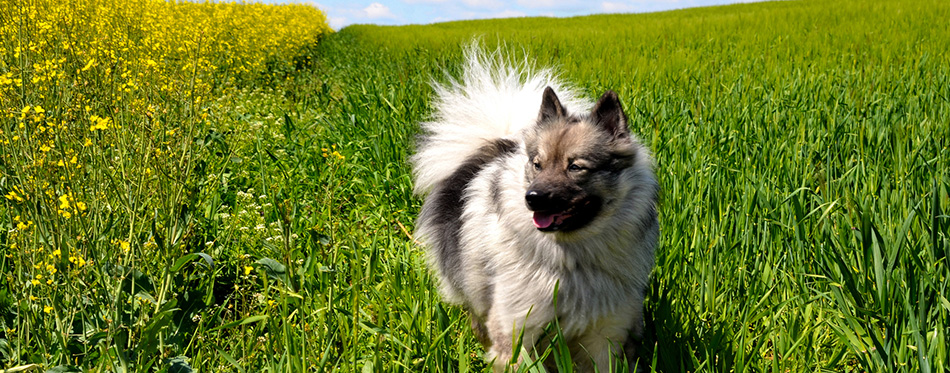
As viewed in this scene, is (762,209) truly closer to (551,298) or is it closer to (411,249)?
(551,298)

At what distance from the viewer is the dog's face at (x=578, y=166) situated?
6.31ft

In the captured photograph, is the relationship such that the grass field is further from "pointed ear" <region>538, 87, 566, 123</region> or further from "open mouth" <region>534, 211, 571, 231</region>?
"pointed ear" <region>538, 87, 566, 123</region>

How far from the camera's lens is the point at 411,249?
9.66ft

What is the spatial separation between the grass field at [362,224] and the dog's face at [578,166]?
0.53 meters

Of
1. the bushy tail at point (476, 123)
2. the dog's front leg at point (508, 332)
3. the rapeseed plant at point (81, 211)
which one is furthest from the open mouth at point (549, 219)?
the rapeseed plant at point (81, 211)

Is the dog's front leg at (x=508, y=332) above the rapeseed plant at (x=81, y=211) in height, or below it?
below

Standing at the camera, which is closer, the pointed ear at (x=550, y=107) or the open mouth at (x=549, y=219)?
the open mouth at (x=549, y=219)

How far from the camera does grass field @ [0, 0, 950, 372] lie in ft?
5.62

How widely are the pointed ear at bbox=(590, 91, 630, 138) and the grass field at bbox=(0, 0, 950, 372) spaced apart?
0.65 m

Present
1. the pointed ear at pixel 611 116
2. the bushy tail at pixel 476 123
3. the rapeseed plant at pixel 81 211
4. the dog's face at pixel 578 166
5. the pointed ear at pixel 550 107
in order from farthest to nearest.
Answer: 1. the bushy tail at pixel 476 123
2. the pointed ear at pixel 550 107
3. the pointed ear at pixel 611 116
4. the dog's face at pixel 578 166
5. the rapeseed plant at pixel 81 211

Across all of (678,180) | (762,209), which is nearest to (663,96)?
(678,180)

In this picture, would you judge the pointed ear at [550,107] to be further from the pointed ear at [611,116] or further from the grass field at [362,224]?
the grass field at [362,224]

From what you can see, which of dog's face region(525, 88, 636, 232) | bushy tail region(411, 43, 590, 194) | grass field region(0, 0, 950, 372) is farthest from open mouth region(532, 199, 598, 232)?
bushy tail region(411, 43, 590, 194)

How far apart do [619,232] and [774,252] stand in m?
0.94
